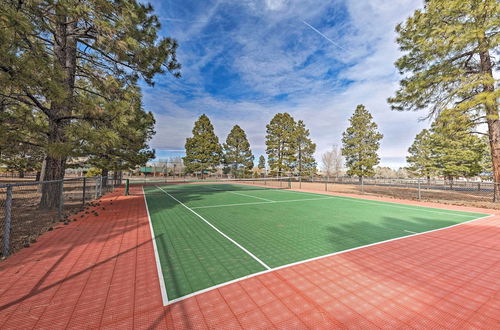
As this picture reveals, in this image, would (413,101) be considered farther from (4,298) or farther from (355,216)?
(4,298)

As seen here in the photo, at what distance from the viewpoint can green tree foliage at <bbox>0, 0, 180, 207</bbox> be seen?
15.4 feet

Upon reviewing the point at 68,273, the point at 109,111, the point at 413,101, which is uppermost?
the point at 413,101

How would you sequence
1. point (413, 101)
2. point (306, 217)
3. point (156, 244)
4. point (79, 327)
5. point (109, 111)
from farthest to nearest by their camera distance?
point (413, 101)
point (306, 217)
point (109, 111)
point (156, 244)
point (79, 327)

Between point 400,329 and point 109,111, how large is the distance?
8810 mm

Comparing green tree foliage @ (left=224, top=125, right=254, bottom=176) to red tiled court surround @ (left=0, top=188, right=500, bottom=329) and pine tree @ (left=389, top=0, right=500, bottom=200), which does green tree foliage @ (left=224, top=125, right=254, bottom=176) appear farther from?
red tiled court surround @ (left=0, top=188, right=500, bottom=329)

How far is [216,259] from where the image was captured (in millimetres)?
4160

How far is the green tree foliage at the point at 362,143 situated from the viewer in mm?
32781

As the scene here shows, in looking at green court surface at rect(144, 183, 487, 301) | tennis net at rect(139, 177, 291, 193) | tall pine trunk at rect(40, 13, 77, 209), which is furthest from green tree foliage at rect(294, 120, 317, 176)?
tall pine trunk at rect(40, 13, 77, 209)

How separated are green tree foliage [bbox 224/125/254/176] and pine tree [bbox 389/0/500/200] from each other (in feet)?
113

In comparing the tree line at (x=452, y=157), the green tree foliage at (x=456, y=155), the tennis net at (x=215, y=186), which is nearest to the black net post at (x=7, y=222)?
the tennis net at (x=215, y=186)

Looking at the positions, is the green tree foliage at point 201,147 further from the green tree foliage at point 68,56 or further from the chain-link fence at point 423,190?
the green tree foliage at point 68,56

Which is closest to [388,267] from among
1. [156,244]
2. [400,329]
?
[400,329]

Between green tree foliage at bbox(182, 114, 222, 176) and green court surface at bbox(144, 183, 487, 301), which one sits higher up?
green tree foliage at bbox(182, 114, 222, 176)

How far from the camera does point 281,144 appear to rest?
4003cm
